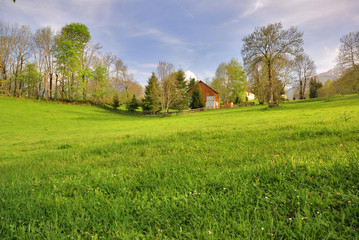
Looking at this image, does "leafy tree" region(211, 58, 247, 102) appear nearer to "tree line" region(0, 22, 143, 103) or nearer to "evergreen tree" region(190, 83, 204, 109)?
"evergreen tree" region(190, 83, 204, 109)

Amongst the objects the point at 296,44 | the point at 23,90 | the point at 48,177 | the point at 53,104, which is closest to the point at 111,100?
the point at 53,104

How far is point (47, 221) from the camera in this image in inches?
79.0

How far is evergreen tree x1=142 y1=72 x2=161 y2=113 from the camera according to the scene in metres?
42.2

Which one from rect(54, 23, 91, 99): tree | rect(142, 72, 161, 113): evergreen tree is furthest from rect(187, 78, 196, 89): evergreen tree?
rect(54, 23, 91, 99): tree

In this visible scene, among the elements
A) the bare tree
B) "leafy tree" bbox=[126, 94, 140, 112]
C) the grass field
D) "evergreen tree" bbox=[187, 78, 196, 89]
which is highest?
"evergreen tree" bbox=[187, 78, 196, 89]

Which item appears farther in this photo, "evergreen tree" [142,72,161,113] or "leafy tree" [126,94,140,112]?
"leafy tree" [126,94,140,112]

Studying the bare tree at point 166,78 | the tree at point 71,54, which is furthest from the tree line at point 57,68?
the bare tree at point 166,78

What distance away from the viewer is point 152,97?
43.4m

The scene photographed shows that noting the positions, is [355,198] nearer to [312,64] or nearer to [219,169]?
[219,169]

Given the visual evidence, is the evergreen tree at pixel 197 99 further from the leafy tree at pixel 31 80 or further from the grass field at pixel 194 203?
the grass field at pixel 194 203

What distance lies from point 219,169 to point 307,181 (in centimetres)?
135

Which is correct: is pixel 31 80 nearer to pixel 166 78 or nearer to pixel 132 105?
pixel 132 105

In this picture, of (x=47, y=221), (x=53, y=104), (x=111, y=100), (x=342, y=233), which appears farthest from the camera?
(x=111, y=100)

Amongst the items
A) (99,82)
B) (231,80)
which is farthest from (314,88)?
(99,82)
